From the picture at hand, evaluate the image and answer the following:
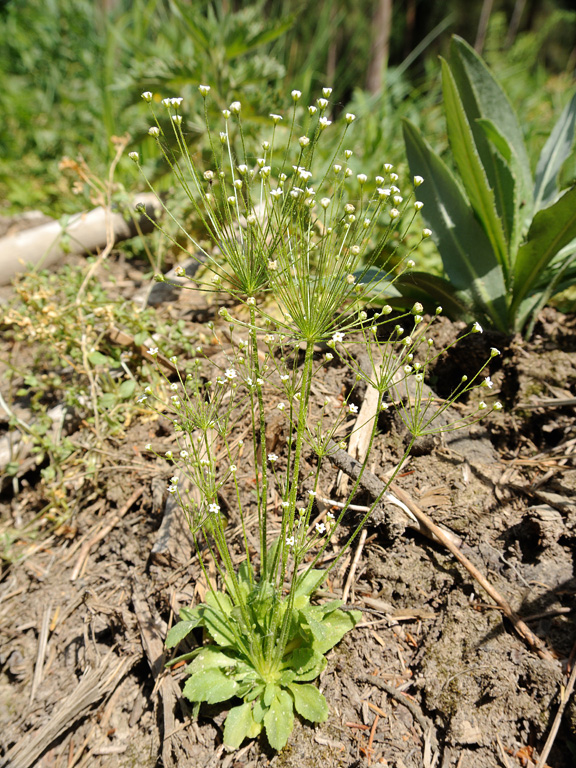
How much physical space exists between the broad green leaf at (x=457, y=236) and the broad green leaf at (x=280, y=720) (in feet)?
6.73

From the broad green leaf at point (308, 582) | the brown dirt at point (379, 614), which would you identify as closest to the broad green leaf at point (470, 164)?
the brown dirt at point (379, 614)

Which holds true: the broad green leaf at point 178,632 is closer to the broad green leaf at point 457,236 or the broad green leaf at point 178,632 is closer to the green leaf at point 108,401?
the green leaf at point 108,401

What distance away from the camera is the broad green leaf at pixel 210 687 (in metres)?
1.89

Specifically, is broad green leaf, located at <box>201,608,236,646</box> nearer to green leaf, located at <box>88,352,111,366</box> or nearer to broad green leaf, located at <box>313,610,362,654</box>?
broad green leaf, located at <box>313,610,362,654</box>

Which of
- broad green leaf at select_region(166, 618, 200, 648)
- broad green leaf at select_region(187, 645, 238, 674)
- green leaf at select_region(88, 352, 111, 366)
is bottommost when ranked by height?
broad green leaf at select_region(187, 645, 238, 674)

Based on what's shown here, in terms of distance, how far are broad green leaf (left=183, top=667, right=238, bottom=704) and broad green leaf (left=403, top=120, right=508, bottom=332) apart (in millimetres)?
2113

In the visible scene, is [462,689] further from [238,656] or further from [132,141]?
[132,141]

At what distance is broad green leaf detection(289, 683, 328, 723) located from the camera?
1.85 metres

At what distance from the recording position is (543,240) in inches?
99.8

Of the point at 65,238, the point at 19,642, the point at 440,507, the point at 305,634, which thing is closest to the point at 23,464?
the point at 19,642

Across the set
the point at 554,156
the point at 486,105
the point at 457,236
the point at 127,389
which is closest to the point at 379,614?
the point at 127,389

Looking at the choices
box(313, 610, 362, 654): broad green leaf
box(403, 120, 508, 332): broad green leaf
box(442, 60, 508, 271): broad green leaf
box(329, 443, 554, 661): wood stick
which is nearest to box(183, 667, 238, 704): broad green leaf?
box(313, 610, 362, 654): broad green leaf

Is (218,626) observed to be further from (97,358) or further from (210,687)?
(97,358)

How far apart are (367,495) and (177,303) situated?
75.4 inches
